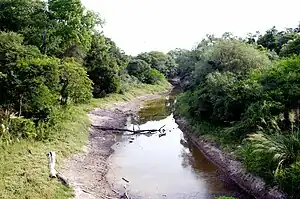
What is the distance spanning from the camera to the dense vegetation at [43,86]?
57.2 ft

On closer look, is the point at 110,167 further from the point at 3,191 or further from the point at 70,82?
the point at 70,82

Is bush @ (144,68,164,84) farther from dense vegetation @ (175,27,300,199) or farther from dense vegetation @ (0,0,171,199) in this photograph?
dense vegetation @ (175,27,300,199)

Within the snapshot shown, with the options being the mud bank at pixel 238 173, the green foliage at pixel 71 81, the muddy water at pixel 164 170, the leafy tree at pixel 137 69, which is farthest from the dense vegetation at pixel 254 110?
the leafy tree at pixel 137 69

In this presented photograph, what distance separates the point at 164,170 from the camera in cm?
2314

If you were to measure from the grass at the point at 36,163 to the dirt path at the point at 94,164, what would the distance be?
647 mm

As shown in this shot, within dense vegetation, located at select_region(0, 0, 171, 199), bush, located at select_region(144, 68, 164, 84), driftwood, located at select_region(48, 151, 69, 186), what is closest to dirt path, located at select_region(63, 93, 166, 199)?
driftwood, located at select_region(48, 151, 69, 186)

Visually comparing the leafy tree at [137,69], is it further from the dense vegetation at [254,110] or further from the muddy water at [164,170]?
the muddy water at [164,170]

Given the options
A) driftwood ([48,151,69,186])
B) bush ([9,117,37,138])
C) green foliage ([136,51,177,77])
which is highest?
green foliage ([136,51,177,77])

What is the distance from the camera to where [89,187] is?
1839 cm

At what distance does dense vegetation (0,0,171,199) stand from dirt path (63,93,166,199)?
92 cm

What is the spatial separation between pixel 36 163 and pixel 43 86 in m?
6.19

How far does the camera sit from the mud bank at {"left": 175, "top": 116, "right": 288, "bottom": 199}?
16916 mm

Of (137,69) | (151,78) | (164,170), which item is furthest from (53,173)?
(151,78)

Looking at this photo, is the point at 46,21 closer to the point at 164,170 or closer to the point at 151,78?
A: the point at 164,170
